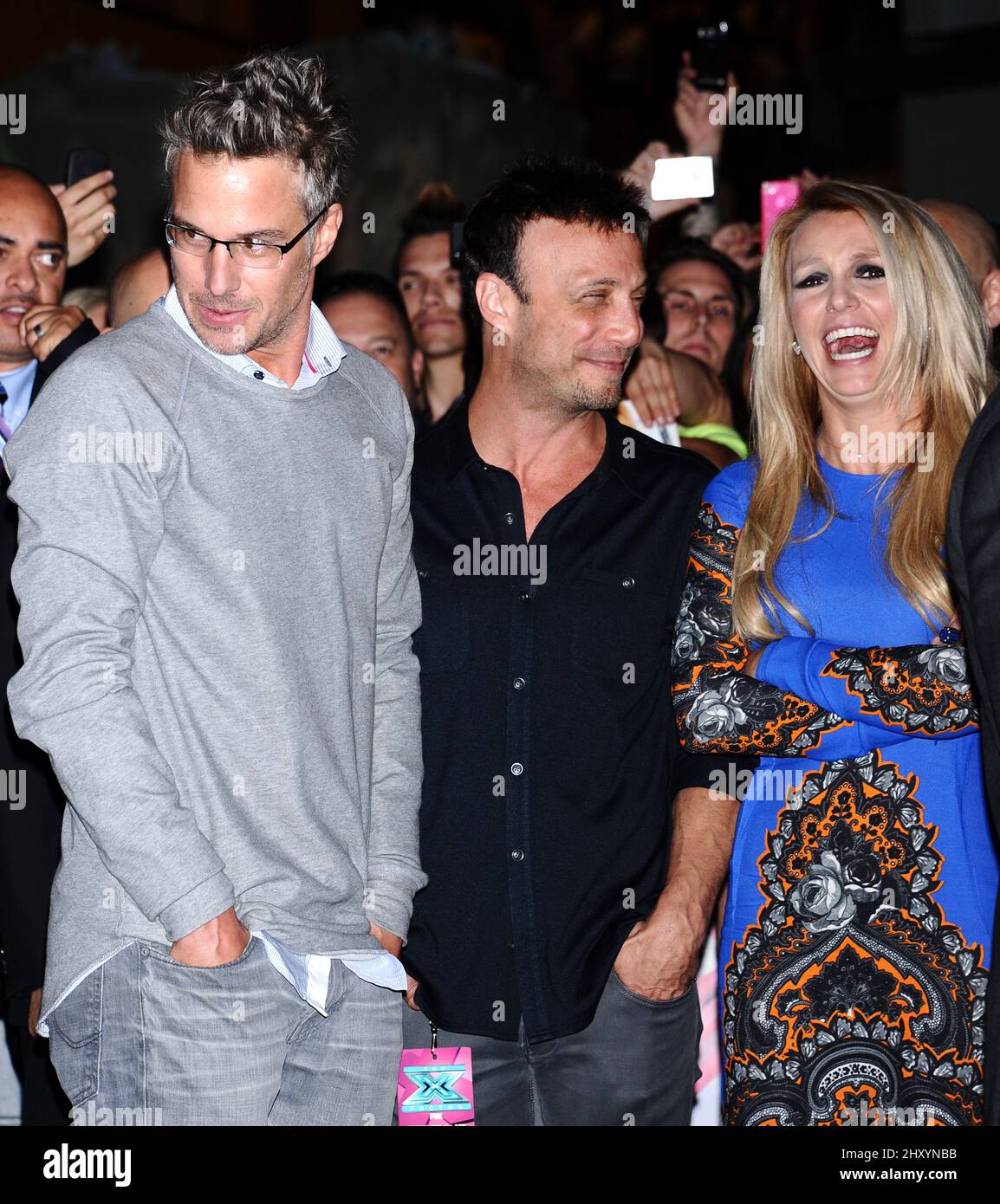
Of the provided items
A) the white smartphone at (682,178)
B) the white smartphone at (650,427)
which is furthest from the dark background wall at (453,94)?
the white smartphone at (650,427)

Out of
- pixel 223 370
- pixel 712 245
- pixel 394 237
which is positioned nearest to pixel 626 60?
pixel 394 237

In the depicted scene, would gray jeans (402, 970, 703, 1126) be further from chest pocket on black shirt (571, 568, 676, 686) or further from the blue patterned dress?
chest pocket on black shirt (571, 568, 676, 686)

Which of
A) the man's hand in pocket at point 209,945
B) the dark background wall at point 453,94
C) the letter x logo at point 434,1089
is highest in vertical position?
the dark background wall at point 453,94

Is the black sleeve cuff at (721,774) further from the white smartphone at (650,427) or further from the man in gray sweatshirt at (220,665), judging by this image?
the white smartphone at (650,427)

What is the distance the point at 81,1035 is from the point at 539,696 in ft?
3.66

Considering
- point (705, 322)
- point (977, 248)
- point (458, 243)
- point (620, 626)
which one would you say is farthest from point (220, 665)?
point (705, 322)

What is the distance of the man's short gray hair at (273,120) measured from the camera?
89.7 inches

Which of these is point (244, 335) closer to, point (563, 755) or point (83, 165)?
point (563, 755)

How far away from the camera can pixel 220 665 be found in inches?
87.2

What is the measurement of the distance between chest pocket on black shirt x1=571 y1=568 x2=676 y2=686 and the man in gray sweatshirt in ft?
1.79

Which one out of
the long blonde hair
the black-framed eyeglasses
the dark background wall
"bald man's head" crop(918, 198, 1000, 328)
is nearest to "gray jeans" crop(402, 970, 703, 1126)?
the long blonde hair

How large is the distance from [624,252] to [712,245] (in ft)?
8.67

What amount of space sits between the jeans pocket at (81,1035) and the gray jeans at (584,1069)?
85 centimetres

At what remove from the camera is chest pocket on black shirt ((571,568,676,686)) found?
2.89 meters
